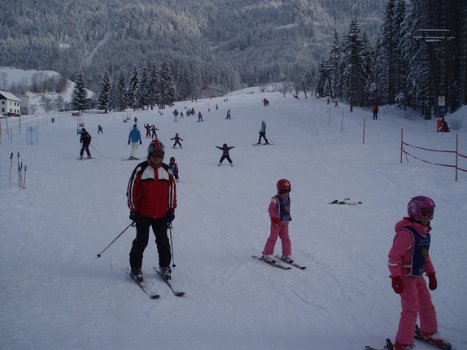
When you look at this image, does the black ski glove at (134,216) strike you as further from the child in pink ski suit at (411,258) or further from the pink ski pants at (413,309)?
the pink ski pants at (413,309)

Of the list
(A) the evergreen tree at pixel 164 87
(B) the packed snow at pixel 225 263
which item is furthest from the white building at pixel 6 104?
(B) the packed snow at pixel 225 263

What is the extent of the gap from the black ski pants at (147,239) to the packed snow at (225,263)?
31cm

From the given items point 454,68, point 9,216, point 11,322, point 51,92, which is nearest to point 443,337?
point 11,322

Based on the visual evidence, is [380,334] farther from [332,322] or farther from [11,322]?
[11,322]

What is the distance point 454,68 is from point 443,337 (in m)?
38.6

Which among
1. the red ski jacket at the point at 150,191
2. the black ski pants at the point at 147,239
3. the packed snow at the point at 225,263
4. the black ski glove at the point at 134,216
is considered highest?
the red ski jacket at the point at 150,191

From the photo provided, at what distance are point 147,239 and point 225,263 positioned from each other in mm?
1643

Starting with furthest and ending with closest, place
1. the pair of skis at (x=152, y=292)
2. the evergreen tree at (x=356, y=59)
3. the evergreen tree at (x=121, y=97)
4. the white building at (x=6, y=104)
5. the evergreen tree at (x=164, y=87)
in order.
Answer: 1. the white building at (x=6, y=104)
2. the evergreen tree at (x=121, y=97)
3. the evergreen tree at (x=164, y=87)
4. the evergreen tree at (x=356, y=59)
5. the pair of skis at (x=152, y=292)

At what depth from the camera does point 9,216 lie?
998 centimetres

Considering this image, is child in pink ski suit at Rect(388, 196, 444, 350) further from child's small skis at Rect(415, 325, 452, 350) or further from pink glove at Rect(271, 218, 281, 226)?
pink glove at Rect(271, 218, 281, 226)

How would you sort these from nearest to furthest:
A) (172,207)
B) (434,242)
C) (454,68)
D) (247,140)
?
(172,207) < (434,242) < (247,140) < (454,68)

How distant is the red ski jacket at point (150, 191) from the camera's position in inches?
225

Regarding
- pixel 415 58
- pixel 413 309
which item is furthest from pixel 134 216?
pixel 415 58

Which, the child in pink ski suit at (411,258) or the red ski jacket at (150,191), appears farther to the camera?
the red ski jacket at (150,191)
